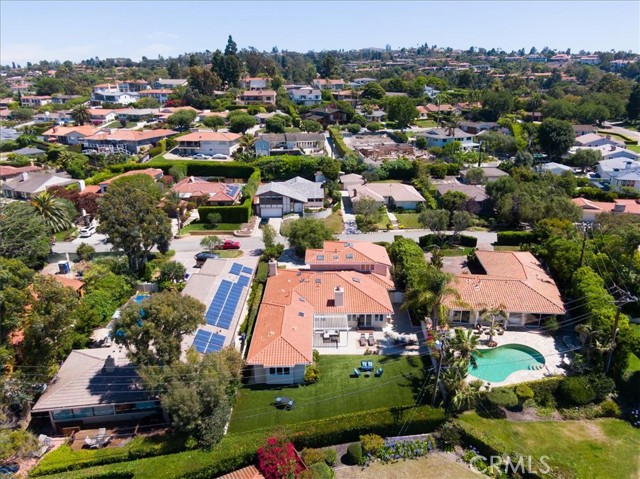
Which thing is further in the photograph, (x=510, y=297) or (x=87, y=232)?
(x=87, y=232)

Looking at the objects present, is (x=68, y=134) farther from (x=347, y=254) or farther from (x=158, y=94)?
(x=347, y=254)

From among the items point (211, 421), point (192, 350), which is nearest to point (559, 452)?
point (211, 421)

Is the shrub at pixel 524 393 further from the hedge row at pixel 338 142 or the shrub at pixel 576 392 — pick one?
the hedge row at pixel 338 142

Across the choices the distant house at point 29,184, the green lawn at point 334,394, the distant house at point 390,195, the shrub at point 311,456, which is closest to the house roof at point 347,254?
the green lawn at point 334,394

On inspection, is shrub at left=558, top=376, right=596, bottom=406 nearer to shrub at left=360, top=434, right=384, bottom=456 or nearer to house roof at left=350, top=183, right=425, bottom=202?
shrub at left=360, top=434, right=384, bottom=456

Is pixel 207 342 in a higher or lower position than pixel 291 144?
lower

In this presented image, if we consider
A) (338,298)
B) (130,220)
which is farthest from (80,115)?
(338,298)

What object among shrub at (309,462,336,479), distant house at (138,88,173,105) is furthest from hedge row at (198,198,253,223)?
distant house at (138,88,173,105)
